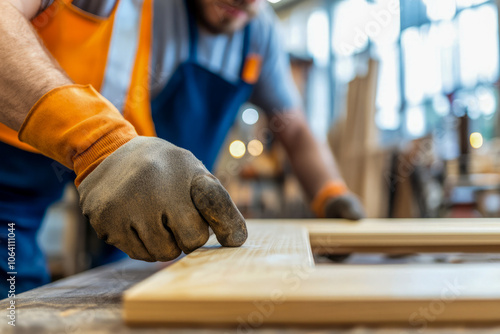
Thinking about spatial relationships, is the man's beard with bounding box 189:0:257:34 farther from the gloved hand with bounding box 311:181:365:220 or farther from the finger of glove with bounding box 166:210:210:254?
the finger of glove with bounding box 166:210:210:254

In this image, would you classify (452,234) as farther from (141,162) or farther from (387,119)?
(387,119)

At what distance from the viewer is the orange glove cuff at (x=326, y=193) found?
5.53 feet

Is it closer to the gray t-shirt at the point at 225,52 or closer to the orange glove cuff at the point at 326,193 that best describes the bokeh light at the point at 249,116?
the gray t-shirt at the point at 225,52

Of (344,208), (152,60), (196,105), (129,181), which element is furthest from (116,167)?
(344,208)

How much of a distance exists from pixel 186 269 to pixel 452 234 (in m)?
0.82

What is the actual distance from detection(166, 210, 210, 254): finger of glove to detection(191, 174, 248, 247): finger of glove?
0.01 metres

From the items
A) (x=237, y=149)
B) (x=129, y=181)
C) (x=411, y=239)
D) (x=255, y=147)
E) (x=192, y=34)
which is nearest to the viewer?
(x=129, y=181)

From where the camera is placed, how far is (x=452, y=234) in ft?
3.42

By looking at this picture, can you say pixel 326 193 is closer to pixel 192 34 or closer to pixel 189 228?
pixel 192 34

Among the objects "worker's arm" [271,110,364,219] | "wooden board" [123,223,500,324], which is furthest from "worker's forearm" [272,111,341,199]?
"wooden board" [123,223,500,324]

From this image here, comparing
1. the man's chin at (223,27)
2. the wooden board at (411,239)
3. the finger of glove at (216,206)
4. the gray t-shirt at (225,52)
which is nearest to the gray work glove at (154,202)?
the finger of glove at (216,206)

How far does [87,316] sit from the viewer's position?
0.48 meters

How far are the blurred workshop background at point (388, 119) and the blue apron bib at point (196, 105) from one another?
41 cm

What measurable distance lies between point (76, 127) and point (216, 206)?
28 cm
